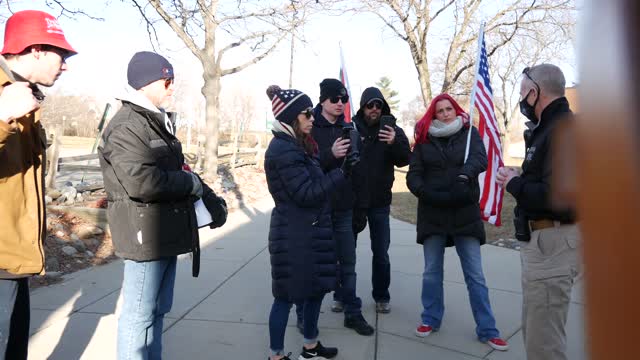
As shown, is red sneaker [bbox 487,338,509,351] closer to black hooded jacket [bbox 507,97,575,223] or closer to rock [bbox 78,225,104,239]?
black hooded jacket [bbox 507,97,575,223]

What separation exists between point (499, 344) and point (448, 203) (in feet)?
3.61

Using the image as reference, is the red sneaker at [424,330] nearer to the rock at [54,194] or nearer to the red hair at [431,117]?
the red hair at [431,117]

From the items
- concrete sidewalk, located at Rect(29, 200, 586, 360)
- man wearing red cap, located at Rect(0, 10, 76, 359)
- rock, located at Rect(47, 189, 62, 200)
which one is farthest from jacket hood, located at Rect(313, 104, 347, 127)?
rock, located at Rect(47, 189, 62, 200)

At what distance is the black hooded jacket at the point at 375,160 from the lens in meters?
4.46

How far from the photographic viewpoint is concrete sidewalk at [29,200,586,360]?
3.71m

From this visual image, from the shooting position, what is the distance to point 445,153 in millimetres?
4008

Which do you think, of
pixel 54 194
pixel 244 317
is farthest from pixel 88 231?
pixel 244 317

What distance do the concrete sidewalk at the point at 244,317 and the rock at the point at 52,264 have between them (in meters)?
0.26

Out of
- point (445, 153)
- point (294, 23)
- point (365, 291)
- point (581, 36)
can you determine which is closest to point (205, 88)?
point (294, 23)

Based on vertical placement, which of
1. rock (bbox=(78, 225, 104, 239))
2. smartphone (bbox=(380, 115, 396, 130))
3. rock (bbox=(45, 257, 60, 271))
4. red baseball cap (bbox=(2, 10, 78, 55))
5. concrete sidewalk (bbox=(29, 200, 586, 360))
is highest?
red baseball cap (bbox=(2, 10, 78, 55))

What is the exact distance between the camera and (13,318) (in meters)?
2.41

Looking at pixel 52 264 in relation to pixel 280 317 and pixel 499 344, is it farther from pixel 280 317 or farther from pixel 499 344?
pixel 499 344

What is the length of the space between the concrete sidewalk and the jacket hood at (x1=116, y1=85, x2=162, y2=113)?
1852mm

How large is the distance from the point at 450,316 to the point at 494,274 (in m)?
1.65
